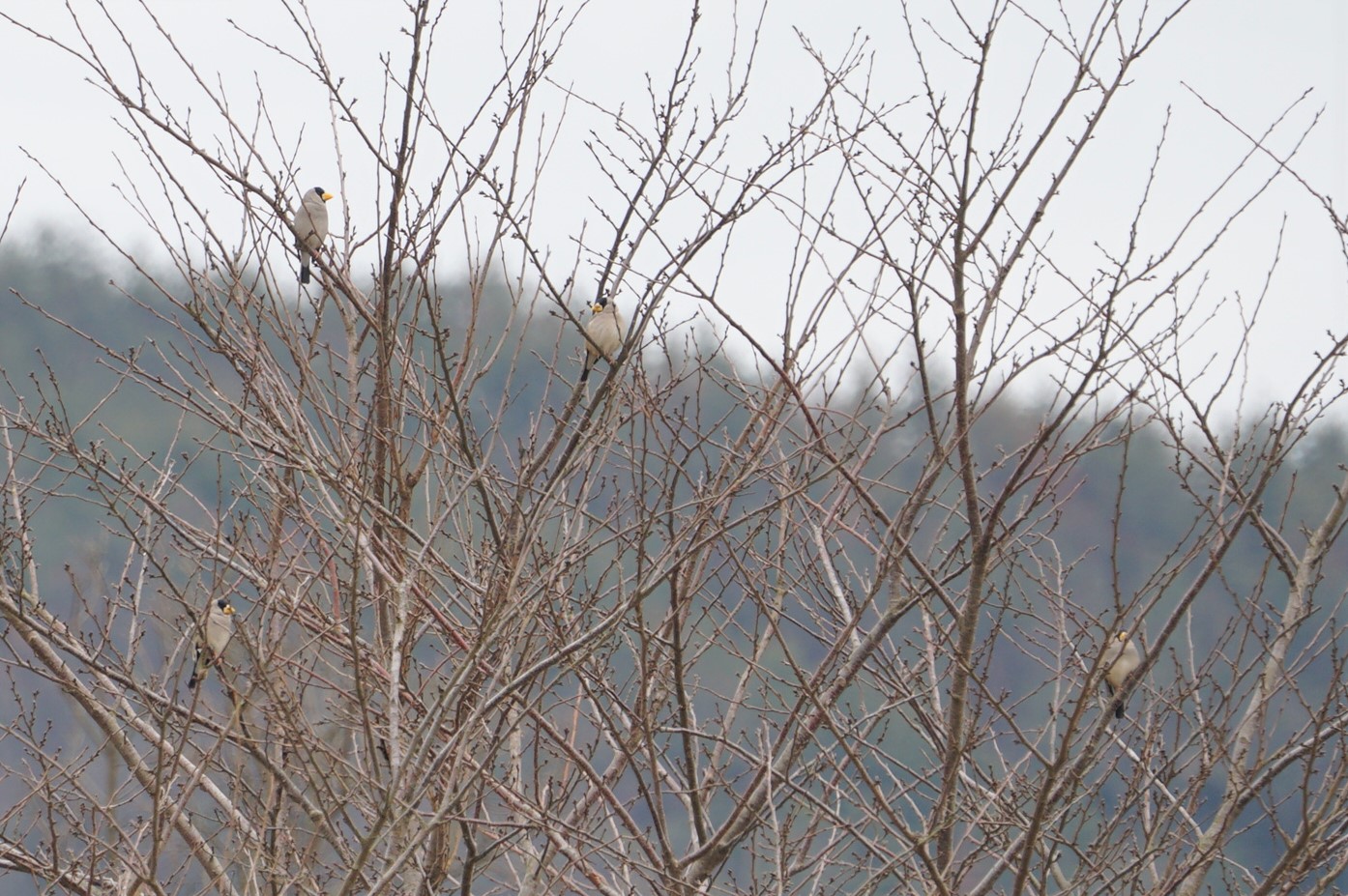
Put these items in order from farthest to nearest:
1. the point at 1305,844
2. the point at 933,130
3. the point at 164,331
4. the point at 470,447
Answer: the point at 164,331 < the point at 470,447 < the point at 933,130 < the point at 1305,844

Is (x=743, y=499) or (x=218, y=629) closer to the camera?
(x=743, y=499)

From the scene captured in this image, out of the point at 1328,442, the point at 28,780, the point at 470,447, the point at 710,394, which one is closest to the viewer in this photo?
the point at 470,447

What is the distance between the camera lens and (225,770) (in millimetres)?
4219

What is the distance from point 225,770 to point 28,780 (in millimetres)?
720

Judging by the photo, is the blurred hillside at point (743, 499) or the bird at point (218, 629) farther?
the bird at point (218, 629)

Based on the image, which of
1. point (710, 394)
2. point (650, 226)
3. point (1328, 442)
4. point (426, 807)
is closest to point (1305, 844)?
point (650, 226)

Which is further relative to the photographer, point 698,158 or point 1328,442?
point 1328,442

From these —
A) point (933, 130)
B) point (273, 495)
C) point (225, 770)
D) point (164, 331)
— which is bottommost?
point (164, 331)

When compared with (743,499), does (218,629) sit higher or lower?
lower

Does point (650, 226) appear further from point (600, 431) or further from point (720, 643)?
point (720, 643)

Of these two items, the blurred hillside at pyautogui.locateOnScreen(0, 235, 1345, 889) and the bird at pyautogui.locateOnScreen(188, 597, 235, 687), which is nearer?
the blurred hillside at pyautogui.locateOnScreen(0, 235, 1345, 889)

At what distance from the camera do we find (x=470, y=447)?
405cm

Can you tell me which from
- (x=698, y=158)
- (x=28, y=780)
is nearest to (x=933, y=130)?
(x=698, y=158)

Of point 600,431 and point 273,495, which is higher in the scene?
point 600,431
